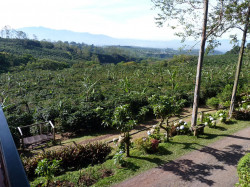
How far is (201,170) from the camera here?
20.3 feet

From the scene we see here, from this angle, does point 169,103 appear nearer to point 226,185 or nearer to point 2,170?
point 226,185

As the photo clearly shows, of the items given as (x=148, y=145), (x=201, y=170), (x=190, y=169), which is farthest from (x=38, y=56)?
(x=201, y=170)

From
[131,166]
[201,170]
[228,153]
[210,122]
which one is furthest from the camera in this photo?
[210,122]

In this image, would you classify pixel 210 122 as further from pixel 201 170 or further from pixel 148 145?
pixel 148 145

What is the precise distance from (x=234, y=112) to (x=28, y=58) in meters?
53.6

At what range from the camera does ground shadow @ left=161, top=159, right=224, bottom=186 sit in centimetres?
582

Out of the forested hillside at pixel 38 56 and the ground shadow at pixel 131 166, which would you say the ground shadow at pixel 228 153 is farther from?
the forested hillside at pixel 38 56

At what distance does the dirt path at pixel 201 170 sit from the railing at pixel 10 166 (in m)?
4.86

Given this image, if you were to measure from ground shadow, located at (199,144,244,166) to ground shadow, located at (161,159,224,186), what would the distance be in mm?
529

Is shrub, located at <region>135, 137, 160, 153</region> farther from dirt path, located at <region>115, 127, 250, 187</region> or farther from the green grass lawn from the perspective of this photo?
dirt path, located at <region>115, 127, 250, 187</region>

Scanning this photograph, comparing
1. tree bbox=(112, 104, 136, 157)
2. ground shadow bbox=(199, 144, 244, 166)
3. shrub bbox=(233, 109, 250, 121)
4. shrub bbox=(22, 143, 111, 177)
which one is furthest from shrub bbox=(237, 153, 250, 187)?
shrub bbox=(233, 109, 250, 121)

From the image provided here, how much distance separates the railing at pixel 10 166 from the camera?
1.07 metres

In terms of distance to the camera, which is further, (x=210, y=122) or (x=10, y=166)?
(x=210, y=122)

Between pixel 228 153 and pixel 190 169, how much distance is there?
201 cm
